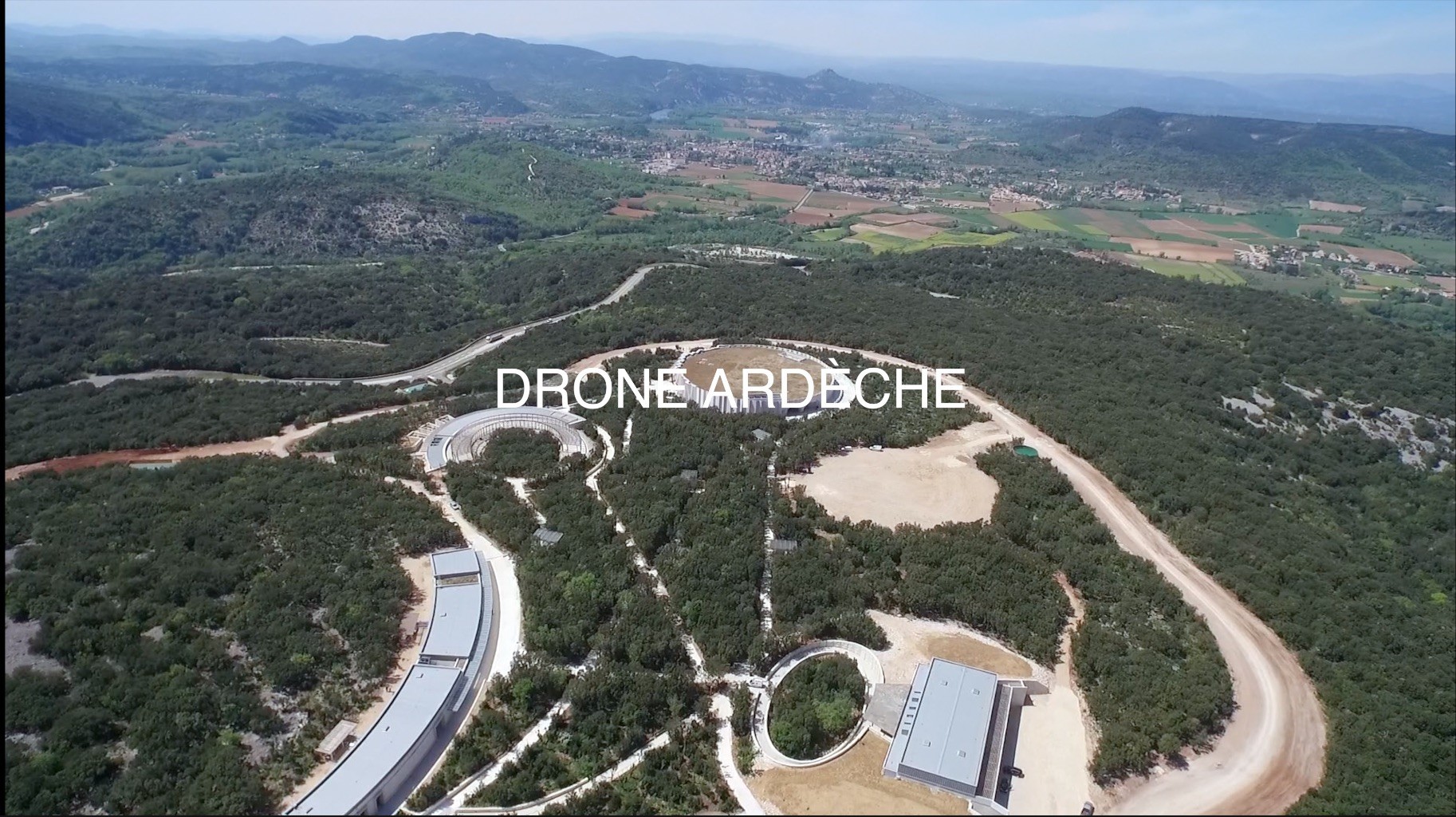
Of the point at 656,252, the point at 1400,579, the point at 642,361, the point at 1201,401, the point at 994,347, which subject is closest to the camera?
the point at 1400,579

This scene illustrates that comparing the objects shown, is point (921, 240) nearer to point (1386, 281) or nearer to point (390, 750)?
point (1386, 281)

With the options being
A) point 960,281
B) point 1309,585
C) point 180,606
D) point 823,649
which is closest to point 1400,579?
point 1309,585

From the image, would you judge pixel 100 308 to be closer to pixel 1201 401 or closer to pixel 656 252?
pixel 656 252

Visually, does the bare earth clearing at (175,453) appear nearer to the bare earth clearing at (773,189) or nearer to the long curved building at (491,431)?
the long curved building at (491,431)

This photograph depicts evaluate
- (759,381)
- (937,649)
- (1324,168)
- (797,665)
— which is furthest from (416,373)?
(1324,168)

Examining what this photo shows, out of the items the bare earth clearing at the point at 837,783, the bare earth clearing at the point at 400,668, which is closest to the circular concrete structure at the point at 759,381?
the bare earth clearing at the point at 400,668

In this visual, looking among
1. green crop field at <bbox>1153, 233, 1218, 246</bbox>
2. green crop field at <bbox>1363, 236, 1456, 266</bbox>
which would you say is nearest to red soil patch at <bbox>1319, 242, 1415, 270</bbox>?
green crop field at <bbox>1363, 236, 1456, 266</bbox>
